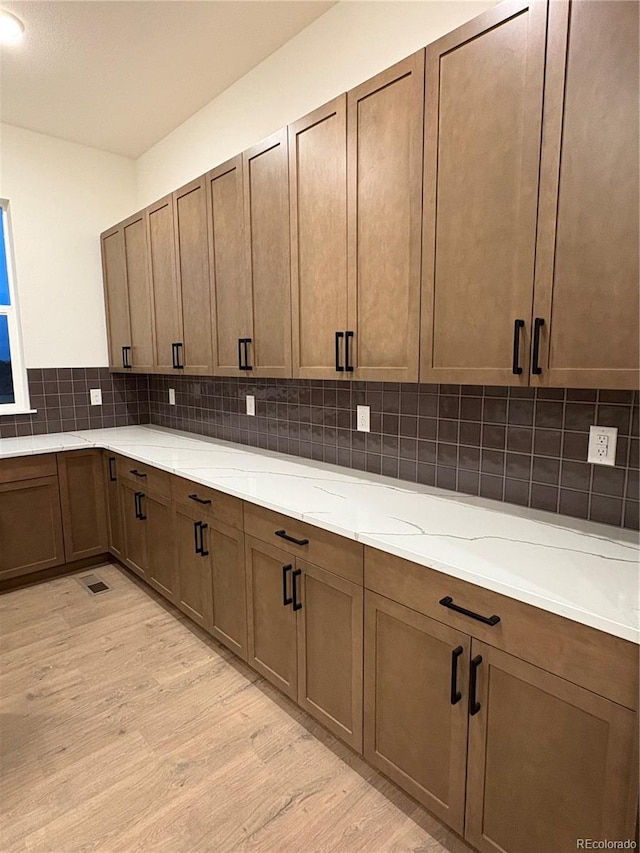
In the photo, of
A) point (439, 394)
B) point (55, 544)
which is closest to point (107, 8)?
point (439, 394)

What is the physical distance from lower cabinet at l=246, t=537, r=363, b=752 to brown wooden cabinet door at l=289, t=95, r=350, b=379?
0.80 m

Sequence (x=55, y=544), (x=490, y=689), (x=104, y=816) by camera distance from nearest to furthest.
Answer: (x=490, y=689)
(x=104, y=816)
(x=55, y=544)

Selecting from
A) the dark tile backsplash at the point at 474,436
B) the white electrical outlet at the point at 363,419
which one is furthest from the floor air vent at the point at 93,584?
the white electrical outlet at the point at 363,419

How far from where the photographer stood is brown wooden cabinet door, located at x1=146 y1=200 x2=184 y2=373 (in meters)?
2.88

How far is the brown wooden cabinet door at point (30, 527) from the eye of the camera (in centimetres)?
297

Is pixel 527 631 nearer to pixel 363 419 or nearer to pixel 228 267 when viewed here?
pixel 363 419

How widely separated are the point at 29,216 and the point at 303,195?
7.97ft

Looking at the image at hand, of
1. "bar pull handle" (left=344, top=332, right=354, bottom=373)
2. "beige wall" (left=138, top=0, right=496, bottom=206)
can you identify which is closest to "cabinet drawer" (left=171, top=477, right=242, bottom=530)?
"bar pull handle" (left=344, top=332, right=354, bottom=373)

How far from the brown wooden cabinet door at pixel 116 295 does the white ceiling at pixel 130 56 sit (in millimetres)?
728

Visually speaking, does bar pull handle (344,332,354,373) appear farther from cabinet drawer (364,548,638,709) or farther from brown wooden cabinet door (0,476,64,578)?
brown wooden cabinet door (0,476,64,578)

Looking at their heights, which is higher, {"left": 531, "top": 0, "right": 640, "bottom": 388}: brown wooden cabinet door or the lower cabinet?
{"left": 531, "top": 0, "right": 640, "bottom": 388}: brown wooden cabinet door

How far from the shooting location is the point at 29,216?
3.32 metres

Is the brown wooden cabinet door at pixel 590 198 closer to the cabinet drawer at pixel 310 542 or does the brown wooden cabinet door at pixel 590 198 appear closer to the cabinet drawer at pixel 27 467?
the cabinet drawer at pixel 310 542

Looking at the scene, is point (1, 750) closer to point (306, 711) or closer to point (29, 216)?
point (306, 711)
